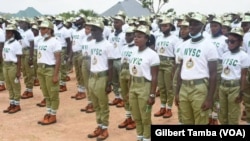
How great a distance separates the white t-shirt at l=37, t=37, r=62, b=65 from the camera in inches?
333

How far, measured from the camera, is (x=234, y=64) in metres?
6.54

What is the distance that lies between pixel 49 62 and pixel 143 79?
2868 millimetres

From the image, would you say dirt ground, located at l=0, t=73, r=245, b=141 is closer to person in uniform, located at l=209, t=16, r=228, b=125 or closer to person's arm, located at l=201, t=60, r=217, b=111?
person in uniform, located at l=209, t=16, r=228, b=125

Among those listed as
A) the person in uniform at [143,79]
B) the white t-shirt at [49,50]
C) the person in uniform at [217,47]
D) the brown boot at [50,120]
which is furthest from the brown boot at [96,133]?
the person in uniform at [217,47]

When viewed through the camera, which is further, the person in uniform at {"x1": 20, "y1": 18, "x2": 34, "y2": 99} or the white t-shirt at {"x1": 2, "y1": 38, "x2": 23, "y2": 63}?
the person in uniform at {"x1": 20, "y1": 18, "x2": 34, "y2": 99}

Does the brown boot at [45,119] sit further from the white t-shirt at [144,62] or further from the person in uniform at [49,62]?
the white t-shirt at [144,62]

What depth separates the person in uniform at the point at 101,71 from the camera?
7375mm

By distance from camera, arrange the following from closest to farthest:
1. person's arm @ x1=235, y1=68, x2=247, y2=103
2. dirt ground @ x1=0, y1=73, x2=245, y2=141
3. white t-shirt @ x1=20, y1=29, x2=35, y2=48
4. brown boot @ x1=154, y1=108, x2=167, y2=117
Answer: person's arm @ x1=235, y1=68, x2=247, y2=103, dirt ground @ x1=0, y1=73, x2=245, y2=141, brown boot @ x1=154, y1=108, x2=167, y2=117, white t-shirt @ x1=20, y1=29, x2=35, y2=48

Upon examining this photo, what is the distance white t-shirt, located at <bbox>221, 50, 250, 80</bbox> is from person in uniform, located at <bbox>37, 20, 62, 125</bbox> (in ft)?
12.0

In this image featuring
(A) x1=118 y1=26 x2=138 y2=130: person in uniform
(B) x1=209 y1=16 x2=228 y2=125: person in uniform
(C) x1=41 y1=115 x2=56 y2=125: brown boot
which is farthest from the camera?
(C) x1=41 y1=115 x2=56 y2=125: brown boot

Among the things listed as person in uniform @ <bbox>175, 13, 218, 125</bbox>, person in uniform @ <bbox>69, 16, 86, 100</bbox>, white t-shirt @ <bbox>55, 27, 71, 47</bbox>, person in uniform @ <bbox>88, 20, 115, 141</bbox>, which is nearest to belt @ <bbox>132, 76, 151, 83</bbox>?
person in uniform @ <bbox>175, 13, 218, 125</bbox>

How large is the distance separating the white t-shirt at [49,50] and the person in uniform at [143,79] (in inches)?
99.0

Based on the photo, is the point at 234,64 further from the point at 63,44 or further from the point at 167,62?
the point at 63,44

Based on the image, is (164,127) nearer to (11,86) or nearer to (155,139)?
(155,139)
